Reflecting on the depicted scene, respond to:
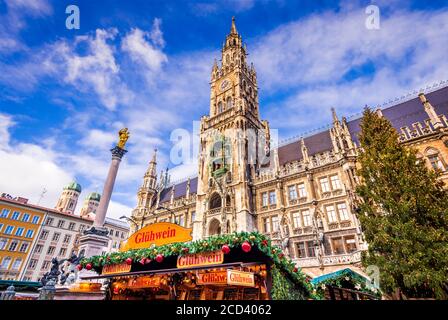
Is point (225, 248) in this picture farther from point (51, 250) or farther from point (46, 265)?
point (51, 250)

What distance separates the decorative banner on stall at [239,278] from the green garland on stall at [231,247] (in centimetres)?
77

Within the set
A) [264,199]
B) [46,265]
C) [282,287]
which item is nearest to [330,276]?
[282,287]

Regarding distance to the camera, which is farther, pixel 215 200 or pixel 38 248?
pixel 38 248

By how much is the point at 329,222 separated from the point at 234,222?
978 cm

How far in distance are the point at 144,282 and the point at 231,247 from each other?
604cm

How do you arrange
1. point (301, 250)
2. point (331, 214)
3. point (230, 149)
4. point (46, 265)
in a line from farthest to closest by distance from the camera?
point (46, 265), point (230, 149), point (301, 250), point (331, 214)

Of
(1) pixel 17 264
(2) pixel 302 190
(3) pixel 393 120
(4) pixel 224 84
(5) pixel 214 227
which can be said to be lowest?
(1) pixel 17 264

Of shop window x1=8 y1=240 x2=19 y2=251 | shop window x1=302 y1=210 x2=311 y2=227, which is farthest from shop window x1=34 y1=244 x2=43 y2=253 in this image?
shop window x1=302 y1=210 x2=311 y2=227

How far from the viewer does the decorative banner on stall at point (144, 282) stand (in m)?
10.3

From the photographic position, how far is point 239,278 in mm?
7051

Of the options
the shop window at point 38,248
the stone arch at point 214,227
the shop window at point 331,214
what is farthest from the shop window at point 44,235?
the shop window at point 331,214

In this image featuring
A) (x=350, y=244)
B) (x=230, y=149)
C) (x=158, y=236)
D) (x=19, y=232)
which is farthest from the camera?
(x=19, y=232)

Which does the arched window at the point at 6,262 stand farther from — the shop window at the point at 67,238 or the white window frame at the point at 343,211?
the white window frame at the point at 343,211

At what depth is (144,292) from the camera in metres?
11.8
